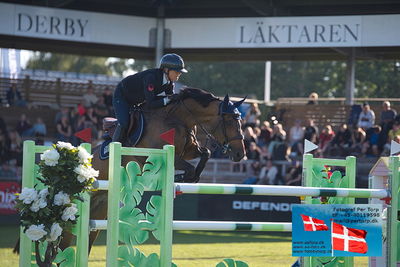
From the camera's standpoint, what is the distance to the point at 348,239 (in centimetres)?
597

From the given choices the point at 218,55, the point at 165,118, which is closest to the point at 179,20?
the point at 218,55

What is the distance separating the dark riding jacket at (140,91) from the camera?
7.61 meters

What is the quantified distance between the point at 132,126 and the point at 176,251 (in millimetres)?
3097

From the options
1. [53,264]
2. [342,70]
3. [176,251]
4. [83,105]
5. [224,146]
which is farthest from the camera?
[342,70]

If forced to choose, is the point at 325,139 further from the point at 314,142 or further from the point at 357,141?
the point at 357,141

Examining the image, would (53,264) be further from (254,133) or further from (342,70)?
(342,70)

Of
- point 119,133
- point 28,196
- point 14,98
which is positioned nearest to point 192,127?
point 119,133

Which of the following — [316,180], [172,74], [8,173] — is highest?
[172,74]

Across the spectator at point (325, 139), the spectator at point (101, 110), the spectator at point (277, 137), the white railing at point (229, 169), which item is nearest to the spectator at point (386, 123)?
the spectator at point (325, 139)

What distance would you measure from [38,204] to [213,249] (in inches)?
242

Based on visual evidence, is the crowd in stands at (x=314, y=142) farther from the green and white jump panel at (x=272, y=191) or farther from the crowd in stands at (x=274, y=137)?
the green and white jump panel at (x=272, y=191)

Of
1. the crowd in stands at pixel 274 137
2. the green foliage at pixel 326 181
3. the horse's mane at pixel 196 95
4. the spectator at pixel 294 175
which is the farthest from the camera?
the crowd in stands at pixel 274 137

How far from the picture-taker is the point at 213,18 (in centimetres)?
1731

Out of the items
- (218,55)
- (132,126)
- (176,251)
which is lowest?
(176,251)
